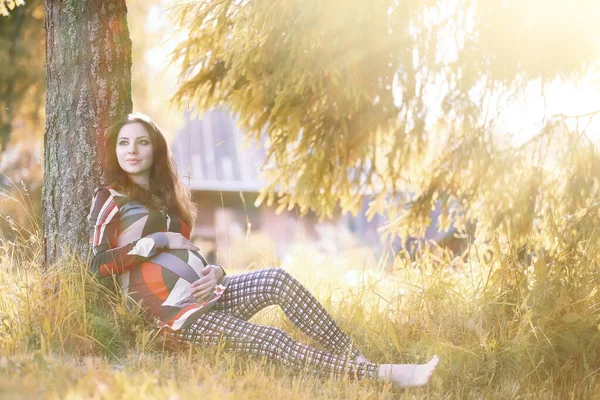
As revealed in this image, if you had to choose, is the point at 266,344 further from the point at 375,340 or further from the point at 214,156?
the point at 214,156

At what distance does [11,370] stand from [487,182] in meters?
3.22

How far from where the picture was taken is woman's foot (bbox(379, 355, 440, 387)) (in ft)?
10.00

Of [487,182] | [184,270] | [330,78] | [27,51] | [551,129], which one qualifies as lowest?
[184,270]

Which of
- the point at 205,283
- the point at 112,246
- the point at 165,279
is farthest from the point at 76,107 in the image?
the point at 205,283

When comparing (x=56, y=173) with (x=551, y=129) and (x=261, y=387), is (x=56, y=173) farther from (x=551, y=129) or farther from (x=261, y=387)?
(x=551, y=129)

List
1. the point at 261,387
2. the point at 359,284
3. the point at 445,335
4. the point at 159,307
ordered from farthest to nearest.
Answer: the point at 359,284
the point at 445,335
the point at 159,307
the point at 261,387

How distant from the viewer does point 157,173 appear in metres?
3.52

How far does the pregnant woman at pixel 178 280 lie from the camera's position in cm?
312

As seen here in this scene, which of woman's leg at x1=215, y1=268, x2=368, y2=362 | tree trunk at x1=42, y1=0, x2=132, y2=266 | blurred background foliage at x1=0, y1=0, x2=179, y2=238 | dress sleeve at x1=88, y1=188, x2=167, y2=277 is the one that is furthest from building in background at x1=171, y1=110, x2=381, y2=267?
dress sleeve at x1=88, y1=188, x2=167, y2=277

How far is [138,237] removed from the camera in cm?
328

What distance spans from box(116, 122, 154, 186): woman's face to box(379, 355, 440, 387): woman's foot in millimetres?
1523

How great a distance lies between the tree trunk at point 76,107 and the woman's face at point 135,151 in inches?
11.7

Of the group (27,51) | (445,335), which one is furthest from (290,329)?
(27,51)

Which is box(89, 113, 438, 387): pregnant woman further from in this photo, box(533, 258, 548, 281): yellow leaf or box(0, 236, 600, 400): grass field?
box(533, 258, 548, 281): yellow leaf
